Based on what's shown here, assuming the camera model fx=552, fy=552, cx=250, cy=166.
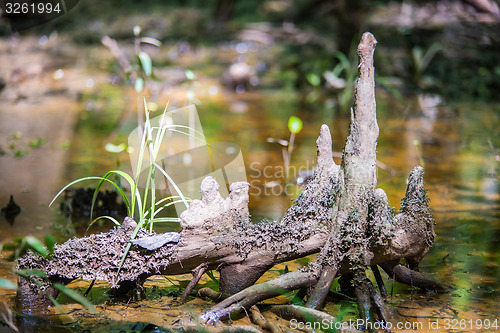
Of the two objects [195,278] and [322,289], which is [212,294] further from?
[322,289]

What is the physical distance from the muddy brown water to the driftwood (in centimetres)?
17

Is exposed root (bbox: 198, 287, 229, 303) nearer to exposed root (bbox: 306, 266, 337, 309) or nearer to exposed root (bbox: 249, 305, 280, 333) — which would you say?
exposed root (bbox: 249, 305, 280, 333)

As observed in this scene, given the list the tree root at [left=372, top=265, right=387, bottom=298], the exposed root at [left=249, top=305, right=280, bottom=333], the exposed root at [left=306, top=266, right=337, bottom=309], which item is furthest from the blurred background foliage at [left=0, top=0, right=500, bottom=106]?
the exposed root at [left=249, top=305, right=280, bottom=333]

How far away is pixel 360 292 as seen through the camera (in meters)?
2.95

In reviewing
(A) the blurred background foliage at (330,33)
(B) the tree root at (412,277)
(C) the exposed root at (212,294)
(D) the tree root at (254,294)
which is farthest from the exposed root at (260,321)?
(A) the blurred background foliage at (330,33)

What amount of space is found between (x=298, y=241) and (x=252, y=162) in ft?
8.88

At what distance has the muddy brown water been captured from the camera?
9.75 feet

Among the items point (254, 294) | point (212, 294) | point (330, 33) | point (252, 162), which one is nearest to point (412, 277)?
point (254, 294)

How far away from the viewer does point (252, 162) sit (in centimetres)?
575

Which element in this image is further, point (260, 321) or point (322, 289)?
point (322, 289)

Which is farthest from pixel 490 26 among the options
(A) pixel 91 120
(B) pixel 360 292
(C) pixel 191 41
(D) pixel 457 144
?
(B) pixel 360 292

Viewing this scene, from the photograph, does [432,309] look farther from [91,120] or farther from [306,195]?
[91,120]

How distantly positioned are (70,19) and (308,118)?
894cm

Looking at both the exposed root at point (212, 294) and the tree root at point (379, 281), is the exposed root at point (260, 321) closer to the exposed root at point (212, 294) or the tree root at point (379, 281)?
the exposed root at point (212, 294)
